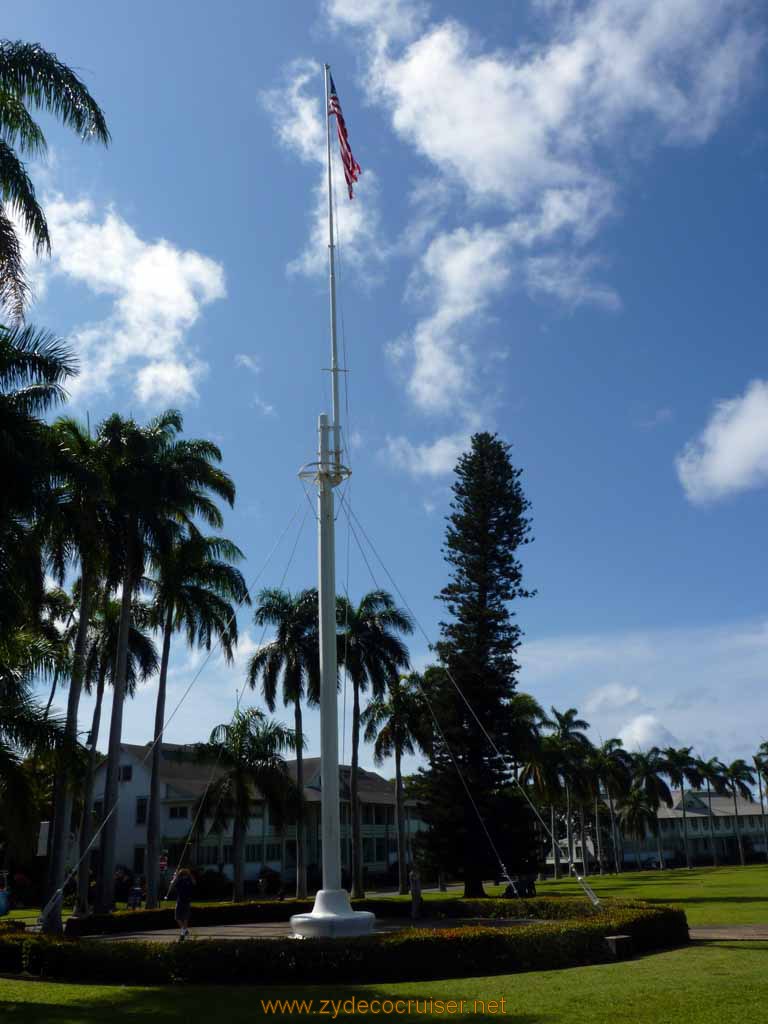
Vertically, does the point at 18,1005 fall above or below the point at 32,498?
below

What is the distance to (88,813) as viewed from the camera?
2584cm

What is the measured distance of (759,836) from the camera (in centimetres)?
9375

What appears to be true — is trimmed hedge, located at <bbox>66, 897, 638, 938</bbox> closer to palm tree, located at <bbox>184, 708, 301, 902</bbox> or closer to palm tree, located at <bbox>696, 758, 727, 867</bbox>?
palm tree, located at <bbox>184, 708, 301, 902</bbox>

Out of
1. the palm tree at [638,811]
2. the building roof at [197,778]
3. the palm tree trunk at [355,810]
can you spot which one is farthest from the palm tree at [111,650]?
the palm tree at [638,811]

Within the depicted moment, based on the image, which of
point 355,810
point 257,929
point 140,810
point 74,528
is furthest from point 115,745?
point 140,810

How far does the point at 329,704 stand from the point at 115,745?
13.3 metres

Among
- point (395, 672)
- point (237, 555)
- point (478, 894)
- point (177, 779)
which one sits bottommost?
point (478, 894)

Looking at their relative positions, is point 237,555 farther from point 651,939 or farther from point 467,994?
point 467,994

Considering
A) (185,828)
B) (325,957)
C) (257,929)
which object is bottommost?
(257,929)

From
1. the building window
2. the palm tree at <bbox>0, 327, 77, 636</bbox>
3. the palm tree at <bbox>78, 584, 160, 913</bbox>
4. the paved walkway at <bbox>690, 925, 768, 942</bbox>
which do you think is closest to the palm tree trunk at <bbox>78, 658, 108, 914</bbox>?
the palm tree at <bbox>78, 584, 160, 913</bbox>

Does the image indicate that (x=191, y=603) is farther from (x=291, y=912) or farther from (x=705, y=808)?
(x=705, y=808)

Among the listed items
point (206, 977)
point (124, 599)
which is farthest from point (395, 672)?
point (206, 977)

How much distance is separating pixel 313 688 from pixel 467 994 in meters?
27.8

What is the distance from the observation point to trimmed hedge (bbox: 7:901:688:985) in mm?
12430
